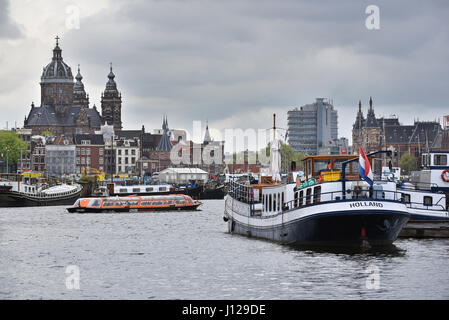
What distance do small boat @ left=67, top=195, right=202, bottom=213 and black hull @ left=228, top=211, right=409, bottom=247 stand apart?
214 feet

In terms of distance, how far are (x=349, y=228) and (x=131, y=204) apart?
69613 millimetres

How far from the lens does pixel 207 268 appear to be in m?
47.8

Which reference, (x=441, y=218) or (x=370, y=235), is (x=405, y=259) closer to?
(x=370, y=235)

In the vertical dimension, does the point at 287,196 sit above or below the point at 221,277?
above

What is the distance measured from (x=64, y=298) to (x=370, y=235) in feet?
63.9

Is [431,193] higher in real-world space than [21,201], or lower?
higher

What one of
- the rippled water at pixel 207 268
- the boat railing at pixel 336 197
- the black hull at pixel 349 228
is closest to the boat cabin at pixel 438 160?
the rippled water at pixel 207 268

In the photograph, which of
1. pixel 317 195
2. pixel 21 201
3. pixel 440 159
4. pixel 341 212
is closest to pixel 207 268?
pixel 341 212

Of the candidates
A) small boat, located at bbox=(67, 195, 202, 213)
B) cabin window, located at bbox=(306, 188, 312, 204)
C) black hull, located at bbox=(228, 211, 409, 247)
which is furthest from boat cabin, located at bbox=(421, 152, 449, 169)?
small boat, located at bbox=(67, 195, 202, 213)

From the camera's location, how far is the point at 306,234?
52.3m

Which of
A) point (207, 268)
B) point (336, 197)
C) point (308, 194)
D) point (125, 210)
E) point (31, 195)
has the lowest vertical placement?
point (125, 210)

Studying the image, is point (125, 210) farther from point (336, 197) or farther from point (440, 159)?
point (336, 197)

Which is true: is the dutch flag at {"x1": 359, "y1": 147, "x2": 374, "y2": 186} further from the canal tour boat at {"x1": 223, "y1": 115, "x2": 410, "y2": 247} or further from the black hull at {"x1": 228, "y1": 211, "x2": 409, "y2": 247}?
the black hull at {"x1": 228, "y1": 211, "x2": 409, "y2": 247}

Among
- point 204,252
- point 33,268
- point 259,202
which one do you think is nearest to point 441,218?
point 259,202
